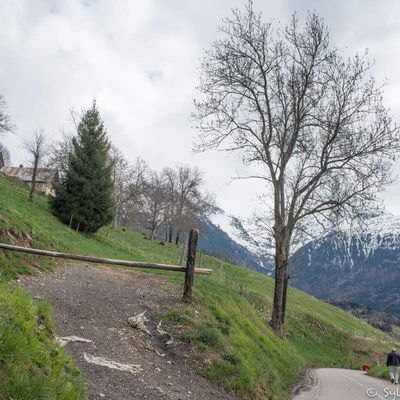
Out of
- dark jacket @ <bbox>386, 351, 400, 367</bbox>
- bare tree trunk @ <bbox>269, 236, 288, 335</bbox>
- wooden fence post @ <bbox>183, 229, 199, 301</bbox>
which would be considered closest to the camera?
wooden fence post @ <bbox>183, 229, 199, 301</bbox>

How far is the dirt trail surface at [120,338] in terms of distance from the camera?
280 inches

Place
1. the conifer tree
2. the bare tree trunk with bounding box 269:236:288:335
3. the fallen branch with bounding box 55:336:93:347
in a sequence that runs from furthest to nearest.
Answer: the conifer tree
the bare tree trunk with bounding box 269:236:288:335
the fallen branch with bounding box 55:336:93:347

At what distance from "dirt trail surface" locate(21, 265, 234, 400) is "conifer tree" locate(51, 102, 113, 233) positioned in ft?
63.6

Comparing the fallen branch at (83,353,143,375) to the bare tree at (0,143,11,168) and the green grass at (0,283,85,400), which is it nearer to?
the green grass at (0,283,85,400)

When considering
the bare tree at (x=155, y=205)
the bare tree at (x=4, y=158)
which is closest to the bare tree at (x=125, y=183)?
the bare tree at (x=155, y=205)

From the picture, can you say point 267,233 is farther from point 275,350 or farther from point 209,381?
point 209,381

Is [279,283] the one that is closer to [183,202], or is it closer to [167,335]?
[167,335]

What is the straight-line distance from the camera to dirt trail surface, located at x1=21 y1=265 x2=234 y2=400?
712 centimetres

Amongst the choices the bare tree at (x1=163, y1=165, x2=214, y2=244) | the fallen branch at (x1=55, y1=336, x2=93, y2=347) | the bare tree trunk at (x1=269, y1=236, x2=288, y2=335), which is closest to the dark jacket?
the bare tree trunk at (x1=269, y1=236, x2=288, y2=335)

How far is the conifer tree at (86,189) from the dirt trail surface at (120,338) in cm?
1940

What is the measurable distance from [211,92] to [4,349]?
695 inches

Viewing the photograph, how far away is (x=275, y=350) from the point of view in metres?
16.7

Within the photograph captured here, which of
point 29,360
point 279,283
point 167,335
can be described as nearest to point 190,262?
point 167,335

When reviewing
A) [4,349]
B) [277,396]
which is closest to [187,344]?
[277,396]
